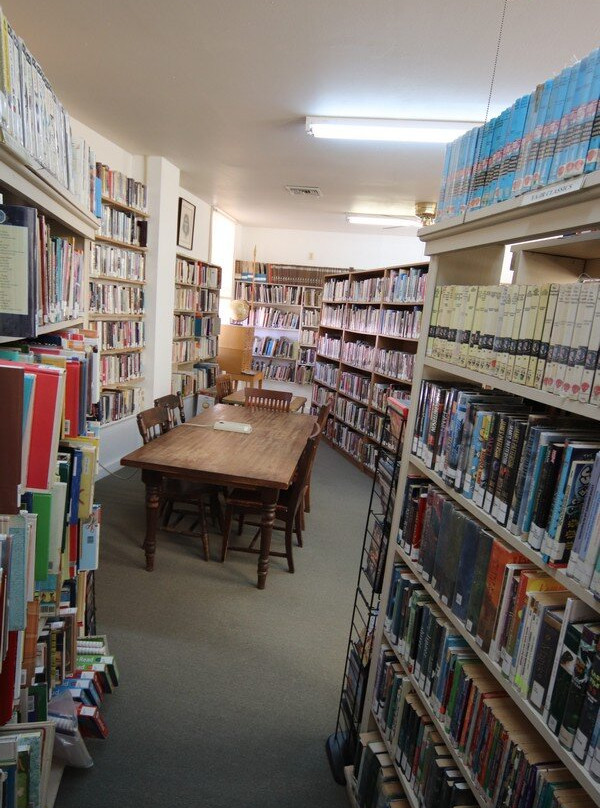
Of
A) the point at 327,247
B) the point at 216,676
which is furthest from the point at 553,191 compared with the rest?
the point at 327,247

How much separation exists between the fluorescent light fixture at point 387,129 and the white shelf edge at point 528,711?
274 cm

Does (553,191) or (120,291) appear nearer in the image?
(553,191)

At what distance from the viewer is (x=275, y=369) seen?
8.02 meters

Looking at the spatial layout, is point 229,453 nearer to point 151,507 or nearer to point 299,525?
point 151,507

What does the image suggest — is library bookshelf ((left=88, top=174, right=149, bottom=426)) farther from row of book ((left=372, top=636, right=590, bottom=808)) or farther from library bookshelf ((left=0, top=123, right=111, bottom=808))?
row of book ((left=372, top=636, right=590, bottom=808))

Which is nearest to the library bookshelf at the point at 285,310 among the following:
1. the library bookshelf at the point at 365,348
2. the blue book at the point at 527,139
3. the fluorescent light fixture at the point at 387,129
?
the library bookshelf at the point at 365,348

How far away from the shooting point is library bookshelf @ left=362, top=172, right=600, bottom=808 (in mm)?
844

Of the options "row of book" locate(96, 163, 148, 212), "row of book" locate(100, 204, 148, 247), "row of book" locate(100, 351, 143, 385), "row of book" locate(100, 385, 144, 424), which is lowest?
"row of book" locate(100, 385, 144, 424)

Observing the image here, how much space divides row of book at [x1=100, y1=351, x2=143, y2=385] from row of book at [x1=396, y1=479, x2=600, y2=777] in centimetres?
341

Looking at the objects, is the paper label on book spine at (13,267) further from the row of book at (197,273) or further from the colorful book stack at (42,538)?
the row of book at (197,273)

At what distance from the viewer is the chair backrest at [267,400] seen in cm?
470

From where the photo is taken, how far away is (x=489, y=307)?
1155 mm

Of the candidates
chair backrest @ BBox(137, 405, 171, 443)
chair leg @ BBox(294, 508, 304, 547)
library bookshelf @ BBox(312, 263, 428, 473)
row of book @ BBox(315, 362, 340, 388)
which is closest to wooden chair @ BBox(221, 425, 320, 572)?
chair leg @ BBox(294, 508, 304, 547)

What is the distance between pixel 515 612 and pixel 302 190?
4891 millimetres
